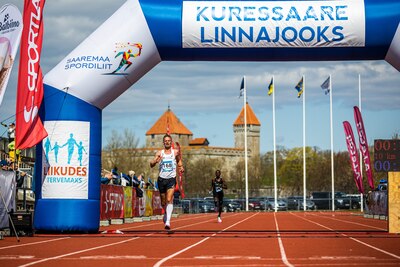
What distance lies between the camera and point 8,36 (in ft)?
51.6

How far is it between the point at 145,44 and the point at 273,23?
275cm

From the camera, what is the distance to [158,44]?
1827cm

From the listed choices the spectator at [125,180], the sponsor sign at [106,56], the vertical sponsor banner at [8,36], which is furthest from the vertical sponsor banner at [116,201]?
the vertical sponsor banner at [8,36]

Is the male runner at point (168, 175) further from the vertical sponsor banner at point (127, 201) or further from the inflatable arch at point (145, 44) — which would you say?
the vertical sponsor banner at point (127, 201)

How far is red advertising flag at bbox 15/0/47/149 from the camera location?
1689 centimetres

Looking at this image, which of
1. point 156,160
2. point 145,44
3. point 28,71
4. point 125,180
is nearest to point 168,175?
point 156,160

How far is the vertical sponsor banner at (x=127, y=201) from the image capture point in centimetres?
2908

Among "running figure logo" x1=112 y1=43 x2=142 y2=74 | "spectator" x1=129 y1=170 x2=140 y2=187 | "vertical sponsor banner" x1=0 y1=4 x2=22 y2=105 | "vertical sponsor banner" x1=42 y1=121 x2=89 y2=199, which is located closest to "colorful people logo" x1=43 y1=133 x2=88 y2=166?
"vertical sponsor banner" x1=42 y1=121 x2=89 y2=199

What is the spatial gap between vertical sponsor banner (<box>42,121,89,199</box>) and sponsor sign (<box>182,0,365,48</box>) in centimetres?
307

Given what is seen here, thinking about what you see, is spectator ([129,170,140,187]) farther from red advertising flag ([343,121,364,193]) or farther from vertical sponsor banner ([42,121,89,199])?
red advertising flag ([343,121,364,193])

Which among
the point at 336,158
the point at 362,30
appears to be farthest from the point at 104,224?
the point at 336,158

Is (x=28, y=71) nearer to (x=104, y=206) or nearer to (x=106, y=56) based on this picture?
(x=106, y=56)

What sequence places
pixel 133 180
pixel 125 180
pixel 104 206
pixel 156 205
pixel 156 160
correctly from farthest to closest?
pixel 156 205, pixel 133 180, pixel 125 180, pixel 104 206, pixel 156 160

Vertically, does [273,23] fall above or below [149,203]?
above
